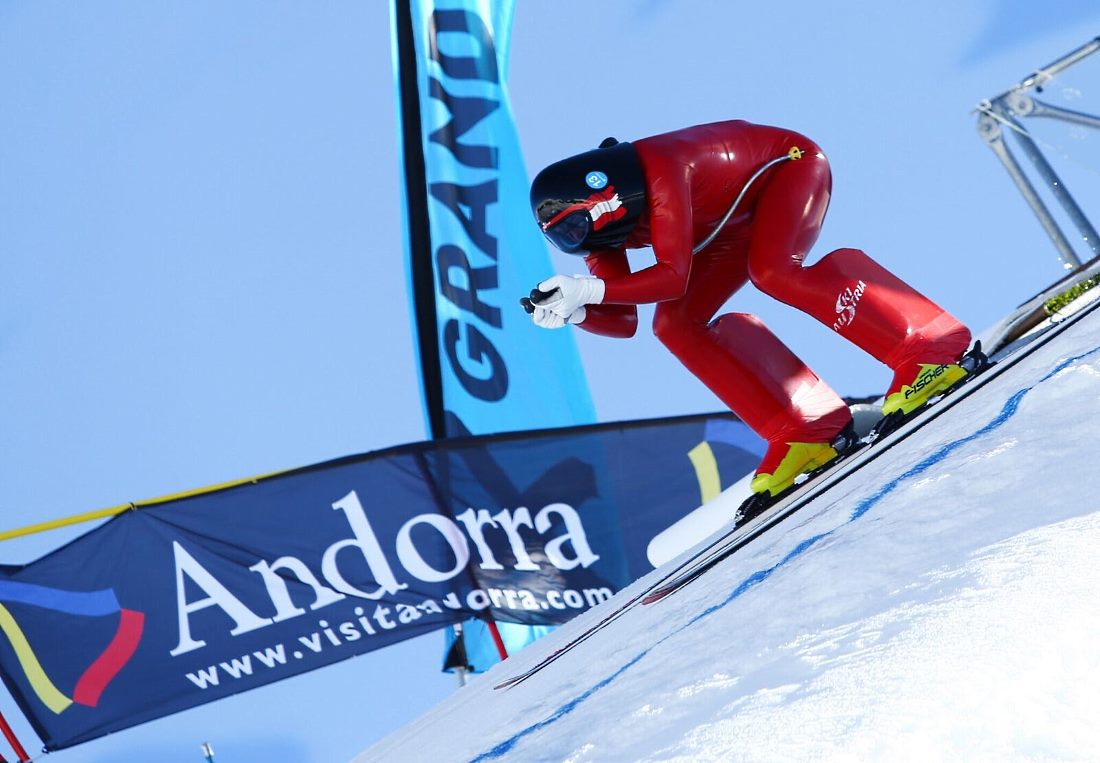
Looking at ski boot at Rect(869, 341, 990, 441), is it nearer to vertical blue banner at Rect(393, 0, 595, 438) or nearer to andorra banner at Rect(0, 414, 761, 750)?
andorra banner at Rect(0, 414, 761, 750)

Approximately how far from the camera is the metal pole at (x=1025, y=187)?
431cm

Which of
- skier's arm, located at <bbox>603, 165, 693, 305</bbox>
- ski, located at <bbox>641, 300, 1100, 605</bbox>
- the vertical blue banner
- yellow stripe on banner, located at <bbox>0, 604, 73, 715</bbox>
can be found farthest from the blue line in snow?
the vertical blue banner

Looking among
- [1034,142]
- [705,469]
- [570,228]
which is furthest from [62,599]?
[1034,142]

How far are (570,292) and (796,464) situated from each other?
0.87 metres

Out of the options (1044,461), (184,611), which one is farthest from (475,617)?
(1044,461)

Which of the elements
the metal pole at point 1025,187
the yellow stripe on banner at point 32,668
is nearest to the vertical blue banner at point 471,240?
the yellow stripe on banner at point 32,668

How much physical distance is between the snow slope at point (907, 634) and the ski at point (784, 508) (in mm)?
479

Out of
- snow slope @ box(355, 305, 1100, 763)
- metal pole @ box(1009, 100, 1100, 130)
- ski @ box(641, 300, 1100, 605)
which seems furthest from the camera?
metal pole @ box(1009, 100, 1100, 130)

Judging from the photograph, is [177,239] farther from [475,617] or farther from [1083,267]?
[1083,267]

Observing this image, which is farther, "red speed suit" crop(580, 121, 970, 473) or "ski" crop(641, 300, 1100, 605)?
"red speed suit" crop(580, 121, 970, 473)

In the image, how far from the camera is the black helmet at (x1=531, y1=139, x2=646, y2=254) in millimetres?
3375

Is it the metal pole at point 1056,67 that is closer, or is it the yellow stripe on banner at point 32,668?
the metal pole at point 1056,67

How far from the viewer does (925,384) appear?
3090 mm

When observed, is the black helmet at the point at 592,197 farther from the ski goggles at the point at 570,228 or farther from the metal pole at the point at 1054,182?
the metal pole at the point at 1054,182
